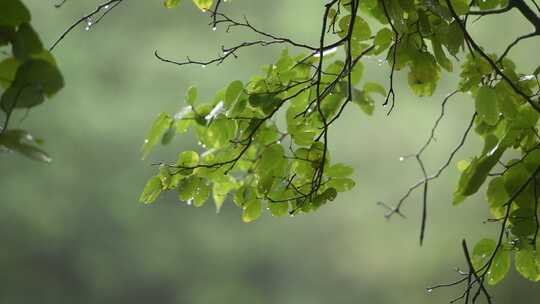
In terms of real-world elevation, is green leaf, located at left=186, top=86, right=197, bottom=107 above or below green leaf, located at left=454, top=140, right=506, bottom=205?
below

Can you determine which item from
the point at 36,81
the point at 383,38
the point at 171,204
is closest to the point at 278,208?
the point at 383,38

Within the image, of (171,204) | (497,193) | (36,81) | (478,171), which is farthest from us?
(171,204)

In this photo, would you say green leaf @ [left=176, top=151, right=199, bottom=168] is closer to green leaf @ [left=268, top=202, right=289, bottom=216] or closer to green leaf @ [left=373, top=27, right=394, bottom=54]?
green leaf @ [left=268, top=202, right=289, bottom=216]

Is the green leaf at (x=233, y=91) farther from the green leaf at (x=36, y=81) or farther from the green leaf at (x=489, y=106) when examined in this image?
the green leaf at (x=36, y=81)

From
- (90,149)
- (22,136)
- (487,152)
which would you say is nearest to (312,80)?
(487,152)

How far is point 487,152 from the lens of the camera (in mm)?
770

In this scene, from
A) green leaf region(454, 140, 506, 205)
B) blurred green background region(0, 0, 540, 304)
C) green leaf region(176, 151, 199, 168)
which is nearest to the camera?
green leaf region(454, 140, 506, 205)

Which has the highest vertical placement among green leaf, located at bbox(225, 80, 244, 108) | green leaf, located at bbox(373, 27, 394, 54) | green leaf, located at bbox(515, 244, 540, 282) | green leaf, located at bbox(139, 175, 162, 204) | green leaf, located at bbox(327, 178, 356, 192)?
green leaf, located at bbox(373, 27, 394, 54)

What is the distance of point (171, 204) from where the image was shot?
169 inches

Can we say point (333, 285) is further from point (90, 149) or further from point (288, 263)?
point (90, 149)

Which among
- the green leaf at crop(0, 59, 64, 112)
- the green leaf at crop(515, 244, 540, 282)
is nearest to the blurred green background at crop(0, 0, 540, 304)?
the green leaf at crop(515, 244, 540, 282)

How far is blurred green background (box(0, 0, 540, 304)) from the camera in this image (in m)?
4.20

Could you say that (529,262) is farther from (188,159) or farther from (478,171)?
(188,159)

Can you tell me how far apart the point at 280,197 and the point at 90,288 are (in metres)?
3.67
